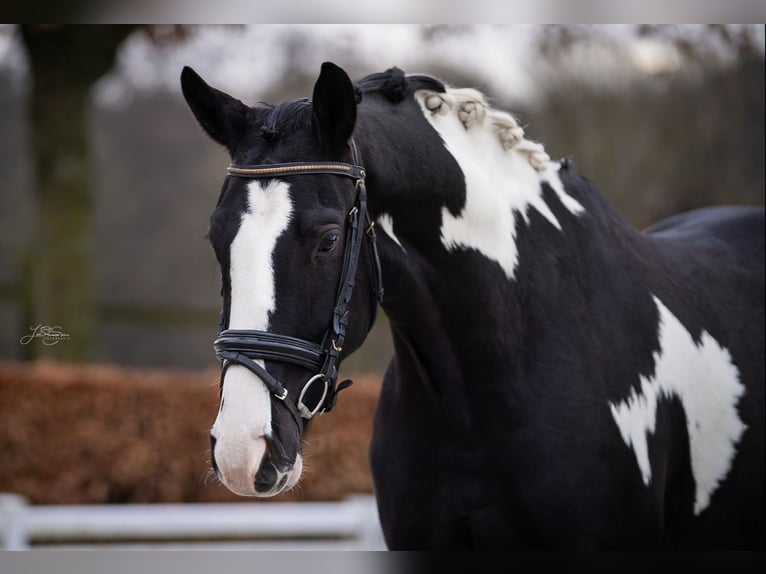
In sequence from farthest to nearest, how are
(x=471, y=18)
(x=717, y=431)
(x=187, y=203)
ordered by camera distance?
(x=187, y=203), (x=471, y=18), (x=717, y=431)

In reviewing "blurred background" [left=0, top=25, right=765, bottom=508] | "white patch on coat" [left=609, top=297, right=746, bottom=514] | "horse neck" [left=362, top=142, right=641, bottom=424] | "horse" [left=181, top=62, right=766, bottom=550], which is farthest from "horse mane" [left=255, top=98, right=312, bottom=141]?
"blurred background" [left=0, top=25, right=765, bottom=508]

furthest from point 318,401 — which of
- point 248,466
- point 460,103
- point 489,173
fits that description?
point 460,103

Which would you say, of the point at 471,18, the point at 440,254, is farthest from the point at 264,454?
the point at 471,18

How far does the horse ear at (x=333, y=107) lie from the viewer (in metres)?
1.95

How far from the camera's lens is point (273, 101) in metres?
7.86

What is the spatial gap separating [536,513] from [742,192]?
235 inches

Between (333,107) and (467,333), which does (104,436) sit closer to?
(467,333)

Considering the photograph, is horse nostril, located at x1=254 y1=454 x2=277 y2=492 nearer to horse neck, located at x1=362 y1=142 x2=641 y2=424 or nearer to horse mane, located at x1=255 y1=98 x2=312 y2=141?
horse neck, located at x1=362 y1=142 x2=641 y2=424

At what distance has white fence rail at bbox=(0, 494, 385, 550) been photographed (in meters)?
4.87

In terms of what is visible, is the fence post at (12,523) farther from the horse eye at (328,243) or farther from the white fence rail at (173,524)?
the horse eye at (328,243)

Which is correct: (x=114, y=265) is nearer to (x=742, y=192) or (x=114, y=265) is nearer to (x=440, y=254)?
(x=742, y=192)

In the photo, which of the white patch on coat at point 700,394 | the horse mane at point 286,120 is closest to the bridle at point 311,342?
the horse mane at point 286,120

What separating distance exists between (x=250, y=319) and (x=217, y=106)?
2.02ft

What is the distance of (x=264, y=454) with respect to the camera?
1799mm
